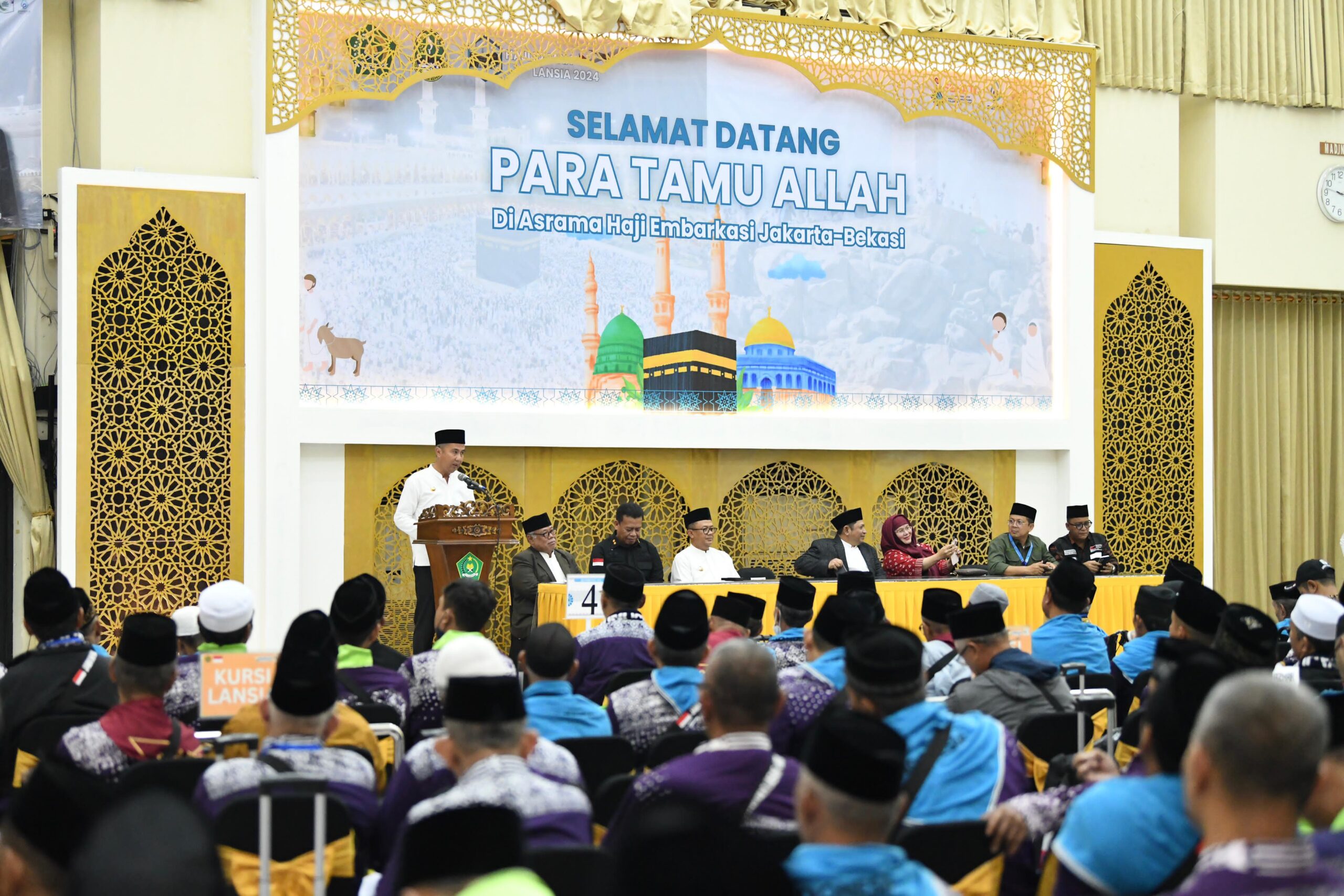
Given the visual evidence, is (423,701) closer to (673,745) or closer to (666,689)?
(666,689)

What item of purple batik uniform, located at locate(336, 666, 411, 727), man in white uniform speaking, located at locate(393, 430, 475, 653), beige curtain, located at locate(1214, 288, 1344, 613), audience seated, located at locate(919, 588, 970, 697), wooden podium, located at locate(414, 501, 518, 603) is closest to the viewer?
purple batik uniform, located at locate(336, 666, 411, 727)

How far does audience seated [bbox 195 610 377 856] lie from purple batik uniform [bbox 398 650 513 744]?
130 centimetres

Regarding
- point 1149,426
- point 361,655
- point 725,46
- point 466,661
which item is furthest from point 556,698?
point 1149,426

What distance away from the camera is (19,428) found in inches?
354

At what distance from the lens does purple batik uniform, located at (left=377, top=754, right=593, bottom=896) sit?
2.76 metres

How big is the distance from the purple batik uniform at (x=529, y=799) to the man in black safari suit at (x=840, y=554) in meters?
6.49

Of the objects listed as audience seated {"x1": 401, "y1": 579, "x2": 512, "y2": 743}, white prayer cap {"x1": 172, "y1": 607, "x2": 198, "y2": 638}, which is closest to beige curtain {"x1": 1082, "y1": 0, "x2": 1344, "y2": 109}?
audience seated {"x1": 401, "y1": 579, "x2": 512, "y2": 743}

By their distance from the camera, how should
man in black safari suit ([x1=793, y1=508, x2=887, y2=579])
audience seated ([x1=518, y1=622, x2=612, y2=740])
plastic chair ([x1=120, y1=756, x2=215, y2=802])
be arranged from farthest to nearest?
man in black safari suit ([x1=793, y1=508, x2=887, y2=579]) < audience seated ([x1=518, y1=622, x2=612, y2=740]) < plastic chair ([x1=120, y1=756, x2=215, y2=802])

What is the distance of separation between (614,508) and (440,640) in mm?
4853

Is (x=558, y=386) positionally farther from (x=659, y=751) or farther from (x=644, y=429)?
(x=659, y=751)

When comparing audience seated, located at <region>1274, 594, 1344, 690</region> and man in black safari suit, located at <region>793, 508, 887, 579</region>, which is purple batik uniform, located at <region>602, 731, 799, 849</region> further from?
man in black safari suit, located at <region>793, 508, 887, 579</region>

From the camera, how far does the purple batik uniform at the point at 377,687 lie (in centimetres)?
445

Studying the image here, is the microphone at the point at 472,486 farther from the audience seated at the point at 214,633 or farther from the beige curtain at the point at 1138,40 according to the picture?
the beige curtain at the point at 1138,40

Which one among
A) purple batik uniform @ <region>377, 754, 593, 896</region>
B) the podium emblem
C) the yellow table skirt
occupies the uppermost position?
→ the podium emblem
